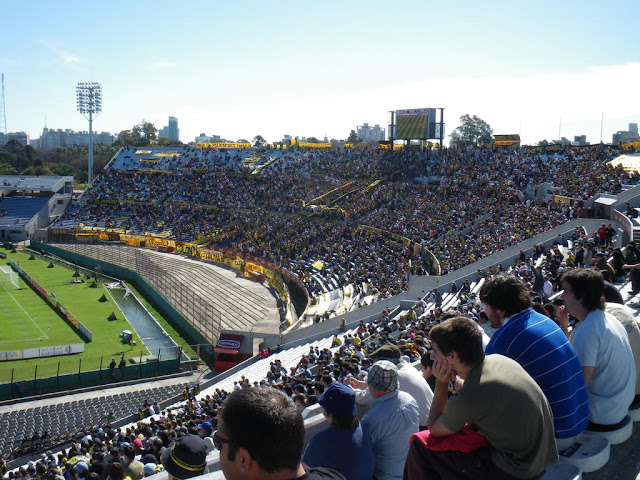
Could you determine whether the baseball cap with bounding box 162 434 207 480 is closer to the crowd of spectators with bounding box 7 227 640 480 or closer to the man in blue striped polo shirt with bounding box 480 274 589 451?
the man in blue striped polo shirt with bounding box 480 274 589 451

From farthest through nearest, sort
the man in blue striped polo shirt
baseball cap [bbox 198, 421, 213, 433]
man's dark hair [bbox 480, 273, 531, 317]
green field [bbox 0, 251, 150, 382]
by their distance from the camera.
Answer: green field [bbox 0, 251, 150, 382] → baseball cap [bbox 198, 421, 213, 433] → man's dark hair [bbox 480, 273, 531, 317] → the man in blue striped polo shirt

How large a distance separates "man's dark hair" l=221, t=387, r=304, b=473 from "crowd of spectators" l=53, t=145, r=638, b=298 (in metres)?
22.6

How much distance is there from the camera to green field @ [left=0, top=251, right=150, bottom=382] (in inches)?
922

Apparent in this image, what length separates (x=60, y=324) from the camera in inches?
1199

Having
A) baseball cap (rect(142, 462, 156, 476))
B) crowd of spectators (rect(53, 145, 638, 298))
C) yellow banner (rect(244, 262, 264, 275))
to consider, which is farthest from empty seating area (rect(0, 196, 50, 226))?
baseball cap (rect(142, 462, 156, 476))

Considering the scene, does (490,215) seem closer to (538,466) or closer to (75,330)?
(75,330)

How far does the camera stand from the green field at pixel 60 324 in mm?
23422

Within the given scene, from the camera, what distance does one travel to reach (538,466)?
325 centimetres

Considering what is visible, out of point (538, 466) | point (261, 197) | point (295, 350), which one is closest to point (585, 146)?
point (261, 197)

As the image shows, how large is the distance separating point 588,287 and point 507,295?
82cm

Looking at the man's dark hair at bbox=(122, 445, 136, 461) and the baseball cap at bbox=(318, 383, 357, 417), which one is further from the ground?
the baseball cap at bbox=(318, 383, 357, 417)

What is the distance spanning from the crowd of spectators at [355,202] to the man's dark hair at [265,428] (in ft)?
74.0

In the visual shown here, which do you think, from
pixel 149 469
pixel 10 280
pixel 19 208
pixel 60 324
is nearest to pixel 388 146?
pixel 10 280

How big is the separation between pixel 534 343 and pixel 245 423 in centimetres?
227
